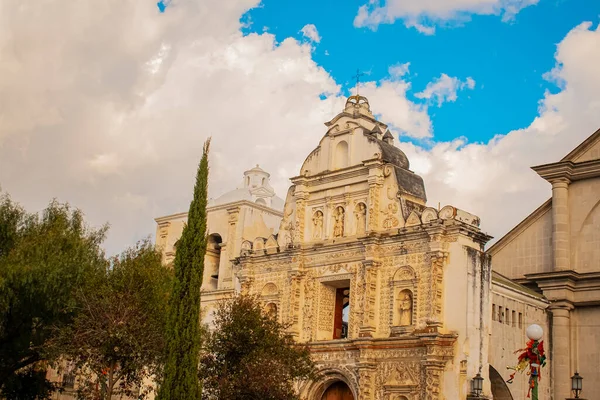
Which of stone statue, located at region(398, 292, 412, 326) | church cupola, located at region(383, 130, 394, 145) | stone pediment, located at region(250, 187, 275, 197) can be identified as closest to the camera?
stone statue, located at region(398, 292, 412, 326)

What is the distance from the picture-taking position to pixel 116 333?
26.2 meters

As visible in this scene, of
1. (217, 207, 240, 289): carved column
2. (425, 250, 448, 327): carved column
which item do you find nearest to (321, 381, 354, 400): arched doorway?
(425, 250, 448, 327): carved column

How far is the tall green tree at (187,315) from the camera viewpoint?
23359mm

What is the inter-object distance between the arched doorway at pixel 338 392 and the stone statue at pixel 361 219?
611cm

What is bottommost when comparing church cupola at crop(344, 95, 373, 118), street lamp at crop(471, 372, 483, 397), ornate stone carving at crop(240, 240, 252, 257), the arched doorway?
the arched doorway

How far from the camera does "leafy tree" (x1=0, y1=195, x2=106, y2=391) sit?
28641 millimetres

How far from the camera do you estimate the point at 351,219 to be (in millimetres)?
33750

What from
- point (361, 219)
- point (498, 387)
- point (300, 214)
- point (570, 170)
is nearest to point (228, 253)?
point (300, 214)

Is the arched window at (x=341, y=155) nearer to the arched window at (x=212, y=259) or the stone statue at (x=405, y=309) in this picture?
the stone statue at (x=405, y=309)

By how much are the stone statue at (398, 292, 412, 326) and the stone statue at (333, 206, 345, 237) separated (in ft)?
13.9

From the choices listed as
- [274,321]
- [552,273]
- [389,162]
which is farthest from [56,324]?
[552,273]

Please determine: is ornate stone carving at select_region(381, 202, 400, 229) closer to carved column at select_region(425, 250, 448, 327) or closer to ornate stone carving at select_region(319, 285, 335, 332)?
carved column at select_region(425, 250, 448, 327)

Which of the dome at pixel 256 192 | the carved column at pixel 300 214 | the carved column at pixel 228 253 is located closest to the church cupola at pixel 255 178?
the dome at pixel 256 192

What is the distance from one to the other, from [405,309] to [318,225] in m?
6.10
